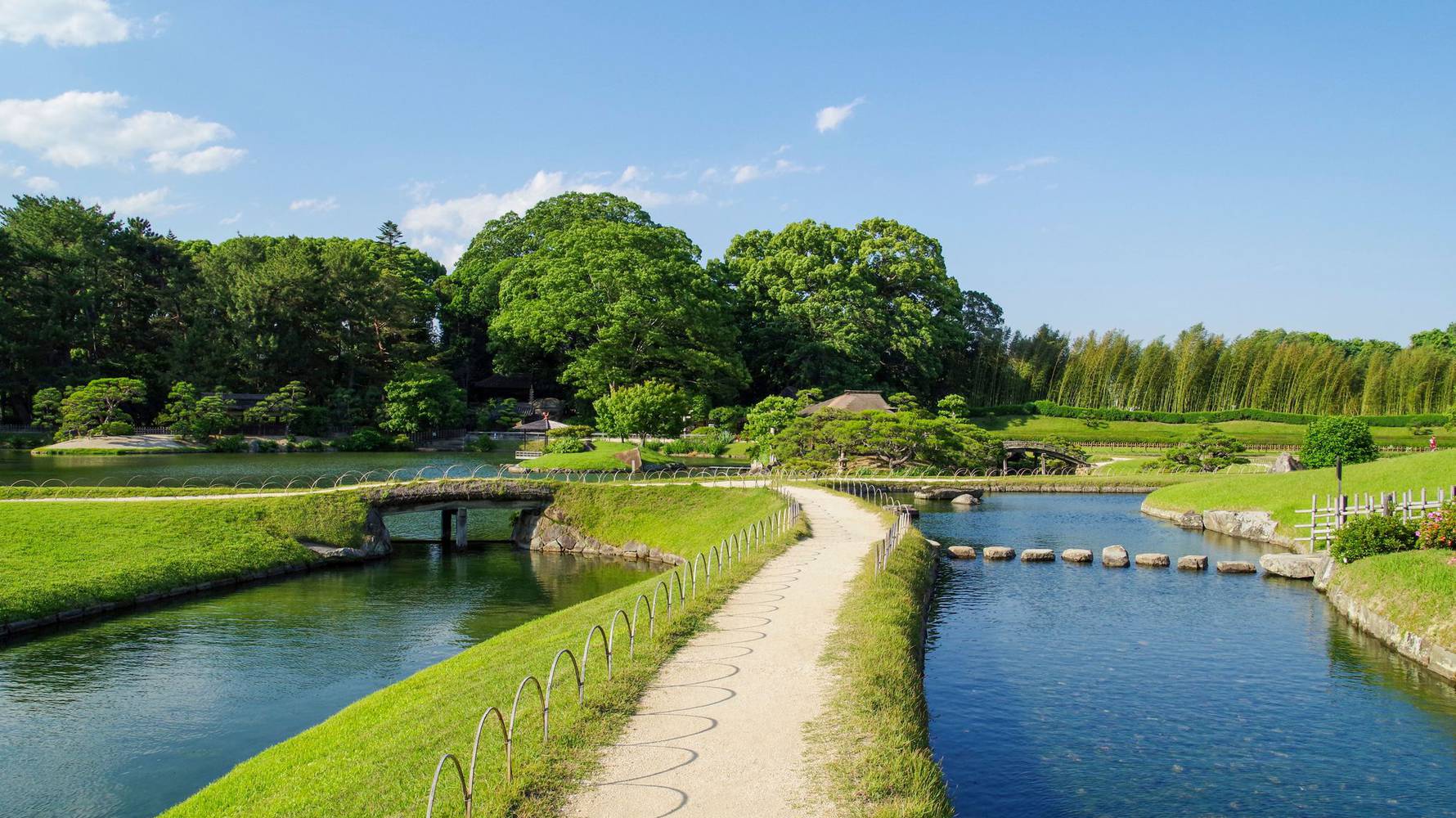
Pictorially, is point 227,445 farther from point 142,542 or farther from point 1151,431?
point 1151,431

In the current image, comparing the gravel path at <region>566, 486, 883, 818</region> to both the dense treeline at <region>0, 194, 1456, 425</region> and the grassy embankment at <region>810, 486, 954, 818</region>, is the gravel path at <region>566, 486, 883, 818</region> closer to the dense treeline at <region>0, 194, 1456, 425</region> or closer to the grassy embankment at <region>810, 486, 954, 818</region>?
the grassy embankment at <region>810, 486, 954, 818</region>

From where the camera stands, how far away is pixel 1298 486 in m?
38.2

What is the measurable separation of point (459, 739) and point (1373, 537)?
75.5 ft

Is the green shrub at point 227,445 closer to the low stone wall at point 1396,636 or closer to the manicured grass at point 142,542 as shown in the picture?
the manicured grass at point 142,542

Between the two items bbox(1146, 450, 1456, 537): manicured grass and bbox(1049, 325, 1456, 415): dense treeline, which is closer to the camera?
bbox(1146, 450, 1456, 537): manicured grass

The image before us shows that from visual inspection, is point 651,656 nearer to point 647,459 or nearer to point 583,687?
point 583,687

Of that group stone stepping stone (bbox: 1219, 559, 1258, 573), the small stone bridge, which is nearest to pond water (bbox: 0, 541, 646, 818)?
the small stone bridge

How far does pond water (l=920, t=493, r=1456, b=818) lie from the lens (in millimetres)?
12844

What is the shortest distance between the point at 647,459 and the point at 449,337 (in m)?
43.6

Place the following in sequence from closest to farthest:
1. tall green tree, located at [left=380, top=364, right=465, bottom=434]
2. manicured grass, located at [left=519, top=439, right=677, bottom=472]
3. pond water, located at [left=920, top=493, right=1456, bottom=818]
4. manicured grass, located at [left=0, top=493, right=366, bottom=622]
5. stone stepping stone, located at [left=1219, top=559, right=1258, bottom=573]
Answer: pond water, located at [left=920, top=493, right=1456, bottom=818] → manicured grass, located at [left=0, top=493, right=366, bottom=622] → stone stepping stone, located at [left=1219, top=559, right=1258, bottom=573] → manicured grass, located at [left=519, top=439, right=677, bottom=472] → tall green tree, located at [left=380, top=364, right=465, bottom=434]

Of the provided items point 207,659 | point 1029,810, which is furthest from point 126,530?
point 1029,810

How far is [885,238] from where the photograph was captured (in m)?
87.1

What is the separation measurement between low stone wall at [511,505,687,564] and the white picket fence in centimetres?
2182

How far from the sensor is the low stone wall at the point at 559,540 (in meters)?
35.6
